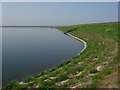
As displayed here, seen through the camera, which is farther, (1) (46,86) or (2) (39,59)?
(2) (39,59)

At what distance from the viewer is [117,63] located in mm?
21531

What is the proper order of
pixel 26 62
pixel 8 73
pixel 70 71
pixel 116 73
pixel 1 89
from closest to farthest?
1. pixel 116 73
2. pixel 1 89
3. pixel 70 71
4. pixel 8 73
5. pixel 26 62

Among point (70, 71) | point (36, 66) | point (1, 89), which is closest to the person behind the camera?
point (1, 89)

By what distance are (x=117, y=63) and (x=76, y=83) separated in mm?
4389

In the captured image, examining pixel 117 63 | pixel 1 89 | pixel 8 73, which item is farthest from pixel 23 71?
pixel 117 63

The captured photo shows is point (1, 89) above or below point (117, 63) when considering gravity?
below

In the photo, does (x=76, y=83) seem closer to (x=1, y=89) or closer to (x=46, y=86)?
(x=46, y=86)

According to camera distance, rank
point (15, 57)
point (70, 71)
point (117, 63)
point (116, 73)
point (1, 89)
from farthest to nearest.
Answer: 1. point (15, 57)
2. point (70, 71)
3. point (117, 63)
4. point (1, 89)
5. point (116, 73)

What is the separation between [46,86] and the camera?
18891mm

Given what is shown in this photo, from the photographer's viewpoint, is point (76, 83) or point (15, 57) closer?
point (76, 83)

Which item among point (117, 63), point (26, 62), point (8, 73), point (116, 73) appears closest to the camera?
point (116, 73)

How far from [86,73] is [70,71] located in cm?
210

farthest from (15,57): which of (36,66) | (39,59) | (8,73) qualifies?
(8,73)

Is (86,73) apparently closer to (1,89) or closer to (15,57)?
(1,89)
